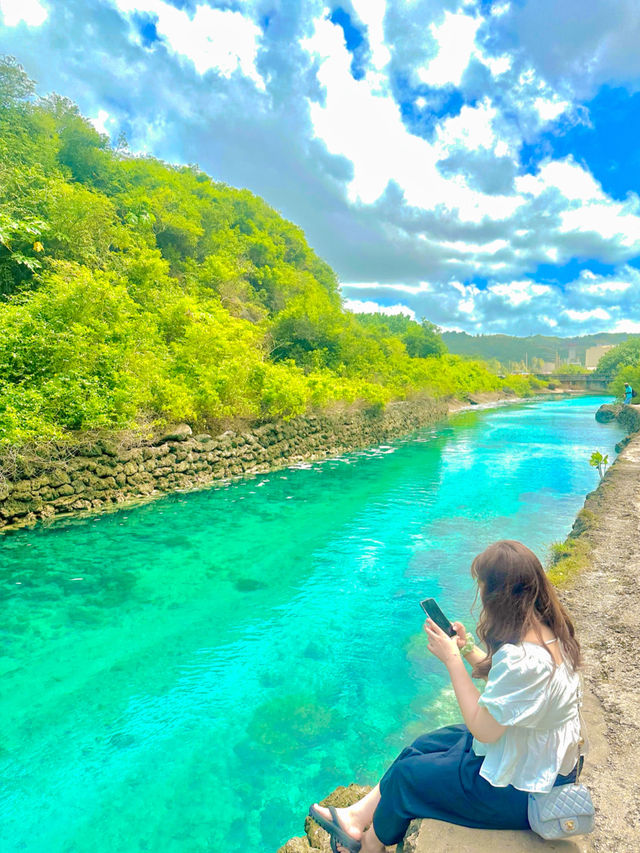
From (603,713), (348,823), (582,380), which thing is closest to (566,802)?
(348,823)

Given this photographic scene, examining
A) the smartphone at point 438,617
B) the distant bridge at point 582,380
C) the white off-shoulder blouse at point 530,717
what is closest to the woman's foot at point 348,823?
the white off-shoulder blouse at point 530,717

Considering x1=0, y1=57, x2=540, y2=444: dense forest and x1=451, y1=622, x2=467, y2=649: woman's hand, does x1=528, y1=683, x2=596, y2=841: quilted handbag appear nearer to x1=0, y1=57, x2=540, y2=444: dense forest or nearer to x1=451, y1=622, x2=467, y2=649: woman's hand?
x1=451, y1=622, x2=467, y2=649: woman's hand

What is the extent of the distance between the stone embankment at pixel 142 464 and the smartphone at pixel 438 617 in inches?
430

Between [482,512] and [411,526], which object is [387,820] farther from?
[482,512]

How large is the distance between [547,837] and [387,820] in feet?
2.57

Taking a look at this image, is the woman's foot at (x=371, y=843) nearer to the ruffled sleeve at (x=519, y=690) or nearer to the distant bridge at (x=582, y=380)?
the ruffled sleeve at (x=519, y=690)

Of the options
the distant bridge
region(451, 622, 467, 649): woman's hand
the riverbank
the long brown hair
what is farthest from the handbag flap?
the distant bridge

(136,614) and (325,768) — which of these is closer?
(325,768)

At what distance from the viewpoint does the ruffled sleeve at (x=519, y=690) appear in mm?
2004

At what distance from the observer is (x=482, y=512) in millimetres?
13266

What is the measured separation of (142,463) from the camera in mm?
14289

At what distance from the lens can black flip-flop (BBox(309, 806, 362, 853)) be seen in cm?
264

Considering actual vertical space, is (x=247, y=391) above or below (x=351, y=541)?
above

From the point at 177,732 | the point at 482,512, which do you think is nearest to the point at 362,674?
the point at 177,732
